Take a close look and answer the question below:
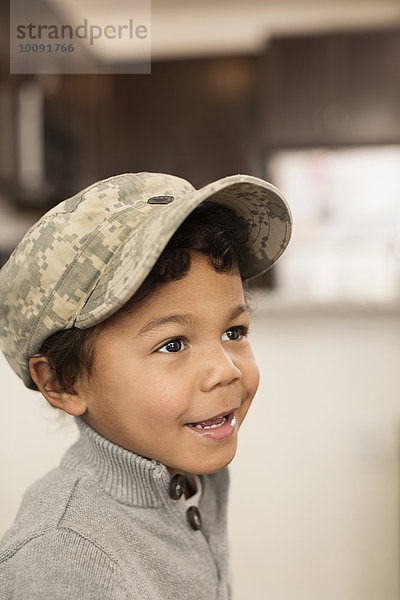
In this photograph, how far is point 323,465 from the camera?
145 cm

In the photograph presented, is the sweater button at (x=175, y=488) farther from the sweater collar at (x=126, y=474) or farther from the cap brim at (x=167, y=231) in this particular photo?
the cap brim at (x=167, y=231)

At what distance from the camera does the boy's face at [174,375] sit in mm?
617

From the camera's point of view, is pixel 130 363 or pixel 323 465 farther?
pixel 323 465

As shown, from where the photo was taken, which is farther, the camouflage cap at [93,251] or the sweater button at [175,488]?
the sweater button at [175,488]

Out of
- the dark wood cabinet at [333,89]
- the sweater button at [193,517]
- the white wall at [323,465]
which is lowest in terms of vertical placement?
the white wall at [323,465]

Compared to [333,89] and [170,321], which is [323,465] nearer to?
[170,321]

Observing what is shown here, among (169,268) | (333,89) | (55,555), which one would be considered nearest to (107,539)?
(55,555)

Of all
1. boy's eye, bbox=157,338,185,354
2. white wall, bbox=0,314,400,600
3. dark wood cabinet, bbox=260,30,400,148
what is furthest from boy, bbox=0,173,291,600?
dark wood cabinet, bbox=260,30,400,148

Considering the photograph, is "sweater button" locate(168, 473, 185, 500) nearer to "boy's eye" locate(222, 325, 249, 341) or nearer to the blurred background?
"boy's eye" locate(222, 325, 249, 341)

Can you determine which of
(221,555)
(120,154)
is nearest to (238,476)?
(221,555)

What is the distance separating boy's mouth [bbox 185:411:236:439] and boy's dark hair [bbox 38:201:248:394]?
0.13m

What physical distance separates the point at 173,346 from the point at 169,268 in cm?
8

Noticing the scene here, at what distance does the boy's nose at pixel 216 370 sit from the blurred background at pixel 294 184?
2.42 feet

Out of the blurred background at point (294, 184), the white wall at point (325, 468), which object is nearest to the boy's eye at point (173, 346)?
the blurred background at point (294, 184)
